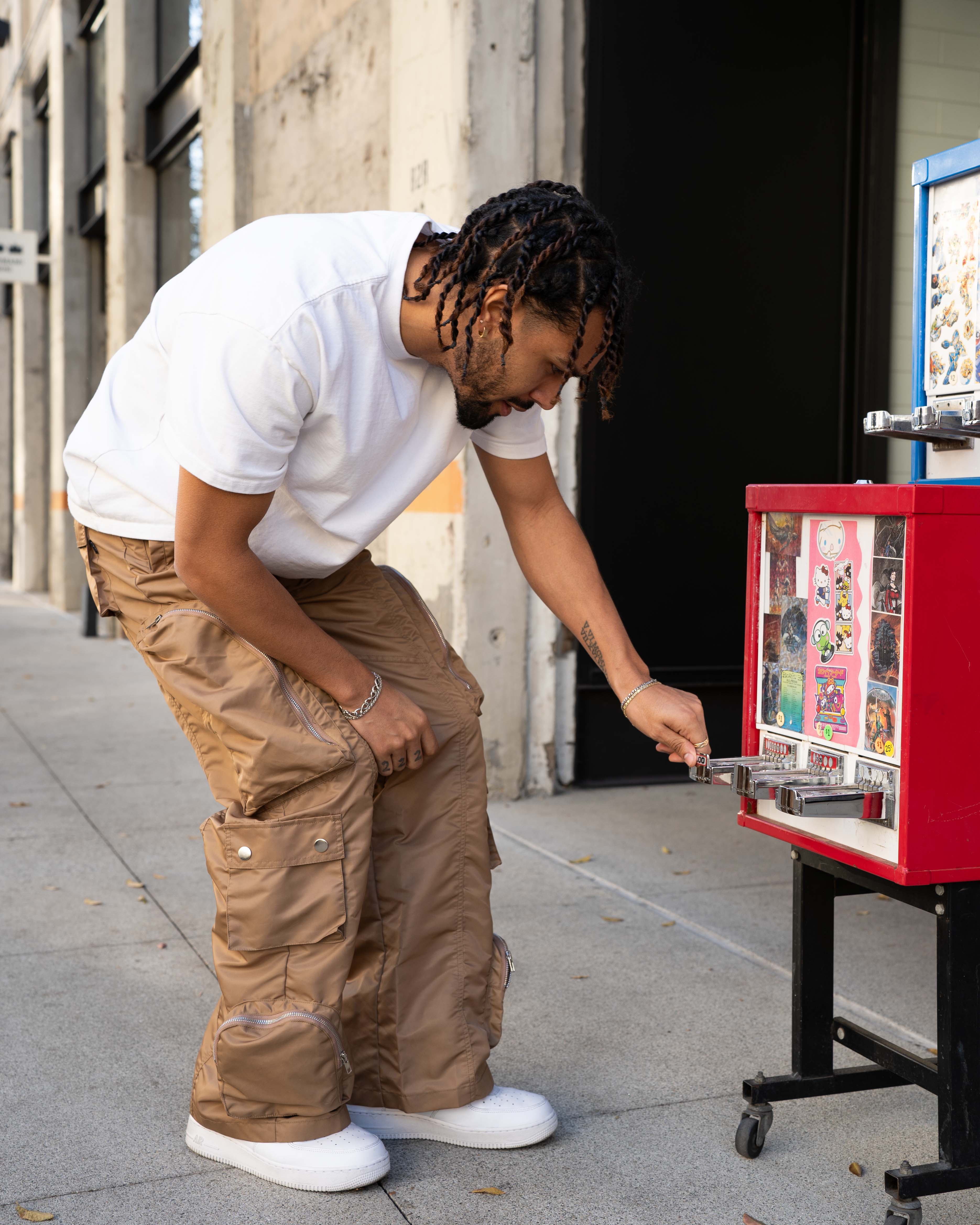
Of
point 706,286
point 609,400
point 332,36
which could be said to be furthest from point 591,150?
point 609,400

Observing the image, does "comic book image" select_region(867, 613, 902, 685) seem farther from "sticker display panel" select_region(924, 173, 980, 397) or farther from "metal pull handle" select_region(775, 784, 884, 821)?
"sticker display panel" select_region(924, 173, 980, 397)

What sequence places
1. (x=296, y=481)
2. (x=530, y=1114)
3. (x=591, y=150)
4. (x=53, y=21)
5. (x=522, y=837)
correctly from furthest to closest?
(x=53, y=21)
(x=591, y=150)
(x=522, y=837)
(x=530, y=1114)
(x=296, y=481)

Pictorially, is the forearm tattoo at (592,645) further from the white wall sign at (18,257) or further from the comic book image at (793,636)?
the white wall sign at (18,257)

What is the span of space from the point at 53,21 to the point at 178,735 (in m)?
11.1

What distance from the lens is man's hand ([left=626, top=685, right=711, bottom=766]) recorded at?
2.23 m

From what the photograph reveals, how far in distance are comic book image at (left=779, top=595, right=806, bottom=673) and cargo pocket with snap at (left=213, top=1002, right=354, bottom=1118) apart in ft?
3.18

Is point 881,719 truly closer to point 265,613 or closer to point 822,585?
point 822,585

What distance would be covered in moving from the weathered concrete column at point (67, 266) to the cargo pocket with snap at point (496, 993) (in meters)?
12.2

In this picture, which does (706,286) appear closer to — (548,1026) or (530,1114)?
(548,1026)

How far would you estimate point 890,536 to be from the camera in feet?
6.49

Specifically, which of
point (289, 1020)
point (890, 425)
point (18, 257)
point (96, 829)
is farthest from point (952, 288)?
point (18, 257)

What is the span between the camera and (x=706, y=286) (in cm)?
527

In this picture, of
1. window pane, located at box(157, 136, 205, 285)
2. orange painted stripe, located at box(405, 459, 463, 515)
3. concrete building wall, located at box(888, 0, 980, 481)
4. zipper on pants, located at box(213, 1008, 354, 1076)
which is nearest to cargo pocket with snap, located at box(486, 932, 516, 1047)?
zipper on pants, located at box(213, 1008, 354, 1076)

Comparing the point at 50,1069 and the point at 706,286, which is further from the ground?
the point at 706,286
